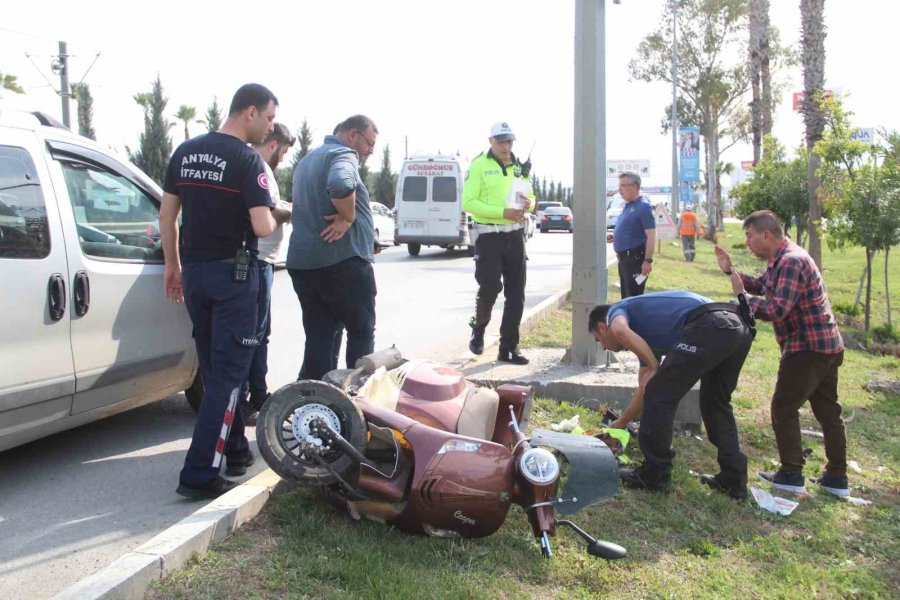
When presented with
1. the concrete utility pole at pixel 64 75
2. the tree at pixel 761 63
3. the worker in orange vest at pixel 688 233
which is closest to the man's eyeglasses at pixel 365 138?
the tree at pixel 761 63

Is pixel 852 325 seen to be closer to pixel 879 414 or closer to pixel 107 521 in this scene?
pixel 879 414

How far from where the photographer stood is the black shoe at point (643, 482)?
14.7ft

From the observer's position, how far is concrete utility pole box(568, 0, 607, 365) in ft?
21.4

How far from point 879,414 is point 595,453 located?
4.68m

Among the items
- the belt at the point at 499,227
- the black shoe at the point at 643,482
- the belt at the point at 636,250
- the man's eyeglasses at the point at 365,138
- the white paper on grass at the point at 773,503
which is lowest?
the white paper on grass at the point at 773,503

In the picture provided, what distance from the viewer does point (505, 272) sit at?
22.0 feet

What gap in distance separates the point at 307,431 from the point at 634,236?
562cm

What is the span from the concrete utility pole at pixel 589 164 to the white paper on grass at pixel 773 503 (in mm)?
2163

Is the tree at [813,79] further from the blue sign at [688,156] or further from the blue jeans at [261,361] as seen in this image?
the blue sign at [688,156]

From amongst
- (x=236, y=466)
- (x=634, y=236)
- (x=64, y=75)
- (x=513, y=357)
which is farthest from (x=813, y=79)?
(x=64, y=75)

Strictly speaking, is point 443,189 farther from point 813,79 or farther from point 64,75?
point 64,75

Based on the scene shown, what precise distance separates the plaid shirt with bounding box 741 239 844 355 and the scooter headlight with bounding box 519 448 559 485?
6.62ft

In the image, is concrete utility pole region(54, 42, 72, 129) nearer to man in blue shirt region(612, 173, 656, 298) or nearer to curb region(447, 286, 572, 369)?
curb region(447, 286, 572, 369)

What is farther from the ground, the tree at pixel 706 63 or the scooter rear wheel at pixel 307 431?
the tree at pixel 706 63
